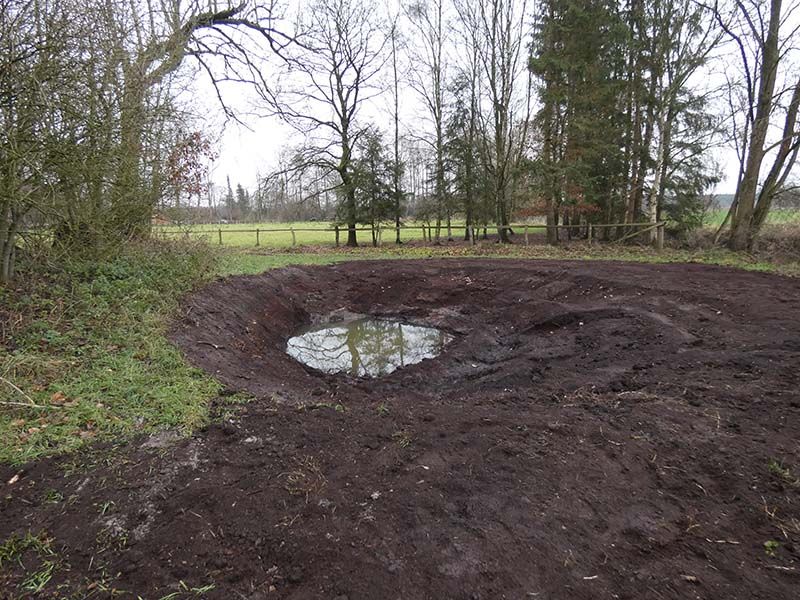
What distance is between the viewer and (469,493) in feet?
9.36

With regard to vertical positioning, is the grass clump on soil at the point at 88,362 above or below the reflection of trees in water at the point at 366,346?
above

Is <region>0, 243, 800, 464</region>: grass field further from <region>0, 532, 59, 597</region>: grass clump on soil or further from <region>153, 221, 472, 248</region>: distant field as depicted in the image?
<region>153, 221, 472, 248</region>: distant field

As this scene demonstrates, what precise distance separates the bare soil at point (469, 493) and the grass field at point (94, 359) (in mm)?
385

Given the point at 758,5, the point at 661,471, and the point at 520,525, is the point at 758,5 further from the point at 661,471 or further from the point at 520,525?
the point at 520,525

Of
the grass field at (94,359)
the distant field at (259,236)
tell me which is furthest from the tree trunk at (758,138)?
the grass field at (94,359)

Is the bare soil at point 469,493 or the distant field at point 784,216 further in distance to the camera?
the distant field at point 784,216

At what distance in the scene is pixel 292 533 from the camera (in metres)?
2.50

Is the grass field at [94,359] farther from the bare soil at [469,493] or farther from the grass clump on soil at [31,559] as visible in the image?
the grass clump on soil at [31,559]

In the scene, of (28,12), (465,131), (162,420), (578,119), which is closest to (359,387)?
(162,420)

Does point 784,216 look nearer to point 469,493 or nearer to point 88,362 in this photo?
point 469,493

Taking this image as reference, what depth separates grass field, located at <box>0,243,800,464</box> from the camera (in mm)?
3654

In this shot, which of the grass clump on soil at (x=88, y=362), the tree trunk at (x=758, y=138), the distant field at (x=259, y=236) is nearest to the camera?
the grass clump on soil at (x=88, y=362)

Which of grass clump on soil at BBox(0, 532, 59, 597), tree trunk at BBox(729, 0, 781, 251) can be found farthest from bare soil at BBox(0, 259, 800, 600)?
tree trunk at BBox(729, 0, 781, 251)

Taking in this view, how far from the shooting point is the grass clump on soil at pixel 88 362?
3.65m
